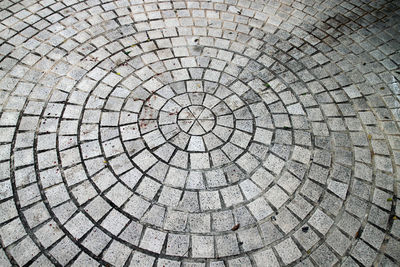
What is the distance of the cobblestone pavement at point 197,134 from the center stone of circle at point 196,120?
21 mm

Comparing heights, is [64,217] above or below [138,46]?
below

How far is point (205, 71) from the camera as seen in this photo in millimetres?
4566

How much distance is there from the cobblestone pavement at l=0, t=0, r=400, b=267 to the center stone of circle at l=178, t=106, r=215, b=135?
2 cm

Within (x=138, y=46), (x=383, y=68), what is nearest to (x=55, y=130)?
(x=138, y=46)

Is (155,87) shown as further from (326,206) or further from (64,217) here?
(326,206)

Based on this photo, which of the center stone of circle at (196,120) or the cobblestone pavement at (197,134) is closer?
the cobblestone pavement at (197,134)

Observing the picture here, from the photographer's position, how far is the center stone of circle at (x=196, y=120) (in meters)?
3.91

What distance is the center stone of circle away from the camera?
3912 millimetres

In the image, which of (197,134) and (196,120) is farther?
(196,120)

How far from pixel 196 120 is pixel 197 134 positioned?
240 millimetres

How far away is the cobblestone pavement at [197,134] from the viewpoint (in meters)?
2.98

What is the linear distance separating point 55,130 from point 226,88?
2423 millimetres

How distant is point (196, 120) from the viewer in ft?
13.2

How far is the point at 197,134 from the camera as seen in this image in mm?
3867
